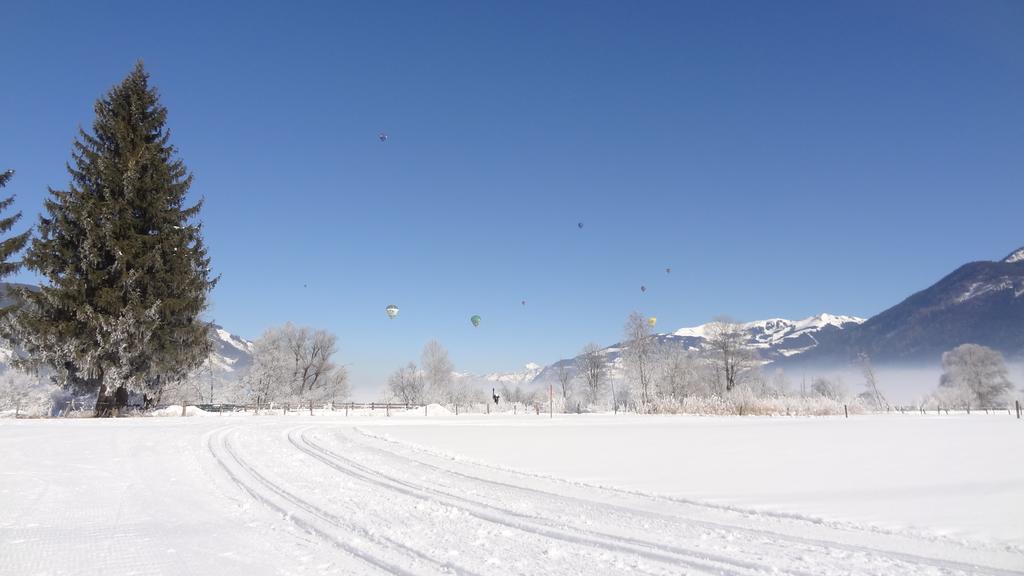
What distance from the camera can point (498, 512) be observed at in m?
6.86

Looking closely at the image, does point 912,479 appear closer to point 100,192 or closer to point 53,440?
point 53,440

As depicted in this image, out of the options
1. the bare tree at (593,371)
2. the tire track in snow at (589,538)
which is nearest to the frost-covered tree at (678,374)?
the bare tree at (593,371)

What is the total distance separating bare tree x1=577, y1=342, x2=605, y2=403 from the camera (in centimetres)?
8225

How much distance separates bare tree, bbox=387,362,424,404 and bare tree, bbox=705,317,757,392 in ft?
150

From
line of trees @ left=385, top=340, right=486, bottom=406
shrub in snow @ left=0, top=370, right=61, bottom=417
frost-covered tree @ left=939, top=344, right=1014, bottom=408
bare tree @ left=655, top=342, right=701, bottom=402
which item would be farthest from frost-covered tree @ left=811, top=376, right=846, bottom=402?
shrub in snow @ left=0, top=370, right=61, bottom=417

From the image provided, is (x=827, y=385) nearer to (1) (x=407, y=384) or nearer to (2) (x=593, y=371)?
Result: (2) (x=593, y=371)

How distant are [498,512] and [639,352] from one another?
64.1 meters

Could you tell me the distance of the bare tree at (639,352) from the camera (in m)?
68.4

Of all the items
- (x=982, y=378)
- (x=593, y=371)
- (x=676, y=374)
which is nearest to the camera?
(x=676, y=374)

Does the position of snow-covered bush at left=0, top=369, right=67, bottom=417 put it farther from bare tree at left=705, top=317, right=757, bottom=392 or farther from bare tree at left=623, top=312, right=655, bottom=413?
bare tree at left=705, top=317, right=757, bottom=392

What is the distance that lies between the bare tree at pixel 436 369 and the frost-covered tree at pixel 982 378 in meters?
76.0

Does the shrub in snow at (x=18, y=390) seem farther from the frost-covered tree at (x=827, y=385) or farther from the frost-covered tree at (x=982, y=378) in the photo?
the frost-covered tree at (x=827, y=385)

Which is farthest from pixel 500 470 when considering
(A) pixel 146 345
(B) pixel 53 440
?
(A) pixel 146 345

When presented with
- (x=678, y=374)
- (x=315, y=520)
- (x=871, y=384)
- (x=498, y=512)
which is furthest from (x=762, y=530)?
(x=871, y=384)
